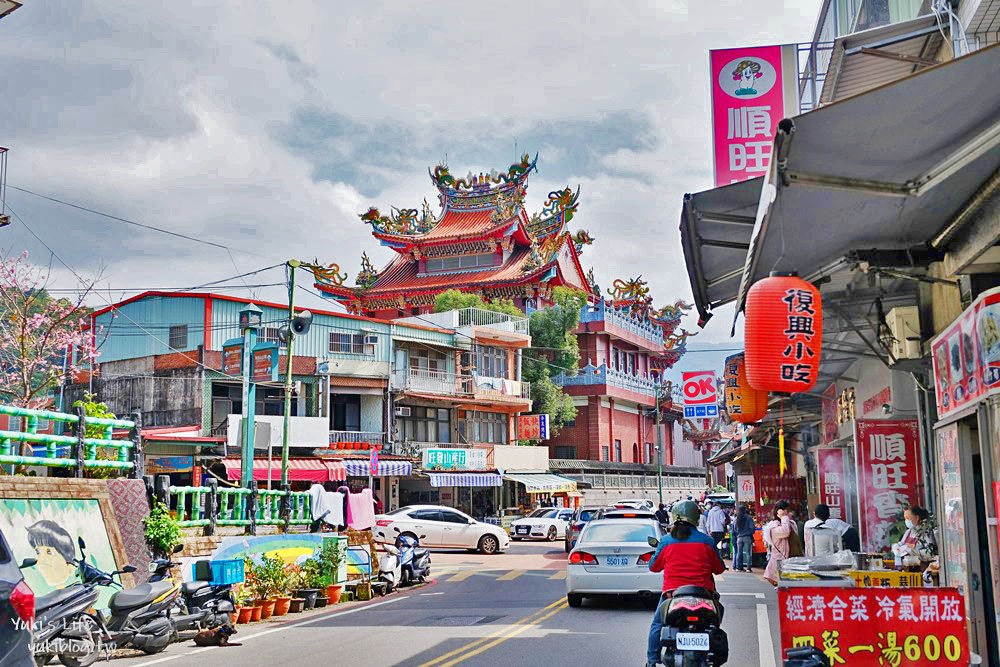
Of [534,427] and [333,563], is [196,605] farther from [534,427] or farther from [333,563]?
[534,427]

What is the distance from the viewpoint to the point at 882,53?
10.9 metres

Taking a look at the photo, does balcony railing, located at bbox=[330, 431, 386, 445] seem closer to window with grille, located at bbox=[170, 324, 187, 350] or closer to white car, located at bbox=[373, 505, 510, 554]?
window with grille, located at bbox=[170, 324, 187, 350]

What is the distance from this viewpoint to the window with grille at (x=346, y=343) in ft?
131

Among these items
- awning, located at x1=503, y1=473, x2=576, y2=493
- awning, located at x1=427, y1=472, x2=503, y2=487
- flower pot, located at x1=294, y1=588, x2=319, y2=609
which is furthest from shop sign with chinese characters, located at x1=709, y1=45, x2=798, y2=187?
awning, located at x1=503, y1=473, x2=576, y2=493

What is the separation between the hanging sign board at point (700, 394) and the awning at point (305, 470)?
13.8 m

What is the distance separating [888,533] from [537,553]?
754 inches

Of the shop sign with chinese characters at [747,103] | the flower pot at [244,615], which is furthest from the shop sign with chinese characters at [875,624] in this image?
→ the flower pot at [244,615]

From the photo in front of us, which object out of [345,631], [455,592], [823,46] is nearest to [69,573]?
[345,631]

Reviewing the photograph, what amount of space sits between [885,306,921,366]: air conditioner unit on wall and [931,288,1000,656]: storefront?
1.28 meters

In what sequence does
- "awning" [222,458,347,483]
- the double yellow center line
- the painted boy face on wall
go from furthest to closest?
"awning" [222,458,347,483] → the painted boy face on wall → the double yellow center line

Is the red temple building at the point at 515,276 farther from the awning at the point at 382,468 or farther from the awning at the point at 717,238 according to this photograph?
the awning at the point at 717,238

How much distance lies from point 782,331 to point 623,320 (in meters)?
56.6

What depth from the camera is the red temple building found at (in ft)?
180

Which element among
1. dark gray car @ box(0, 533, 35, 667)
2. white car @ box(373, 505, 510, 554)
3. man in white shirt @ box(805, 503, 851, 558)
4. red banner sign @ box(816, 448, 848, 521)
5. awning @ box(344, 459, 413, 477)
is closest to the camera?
dark gray car @ box(0, 533, 35, 667)
